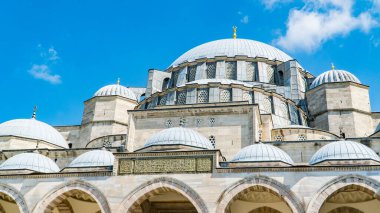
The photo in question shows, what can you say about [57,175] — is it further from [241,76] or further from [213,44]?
[213,44]

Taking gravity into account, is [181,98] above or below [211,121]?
above

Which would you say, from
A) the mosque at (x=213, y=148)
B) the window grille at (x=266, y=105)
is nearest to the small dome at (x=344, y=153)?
the mosque at (x=213, y=148)

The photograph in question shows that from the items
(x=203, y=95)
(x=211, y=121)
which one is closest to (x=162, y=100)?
(x=203, y=95)

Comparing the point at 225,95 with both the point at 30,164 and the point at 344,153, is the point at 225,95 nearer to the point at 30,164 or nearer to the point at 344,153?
the point at 344,153

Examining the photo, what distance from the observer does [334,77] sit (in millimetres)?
24203

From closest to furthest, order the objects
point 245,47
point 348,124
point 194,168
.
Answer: point 194,168 < point 348,124 < point 245,47

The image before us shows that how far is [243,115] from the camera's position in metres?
18.0

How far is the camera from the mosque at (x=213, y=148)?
44.9 ft

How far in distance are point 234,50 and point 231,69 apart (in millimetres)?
1879

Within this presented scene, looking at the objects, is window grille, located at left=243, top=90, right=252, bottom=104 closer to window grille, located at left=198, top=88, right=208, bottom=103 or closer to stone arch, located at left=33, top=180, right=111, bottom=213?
window grille, located at left=198, top=88, right=208, bottom=103

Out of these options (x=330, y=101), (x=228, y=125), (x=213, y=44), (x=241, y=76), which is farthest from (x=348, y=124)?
(x=213, y=44)

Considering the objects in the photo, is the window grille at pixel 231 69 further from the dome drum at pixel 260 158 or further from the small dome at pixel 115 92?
the dome drum at pixel 260 158

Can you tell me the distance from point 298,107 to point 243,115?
6367 mm

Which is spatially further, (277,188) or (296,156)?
(296,156)
